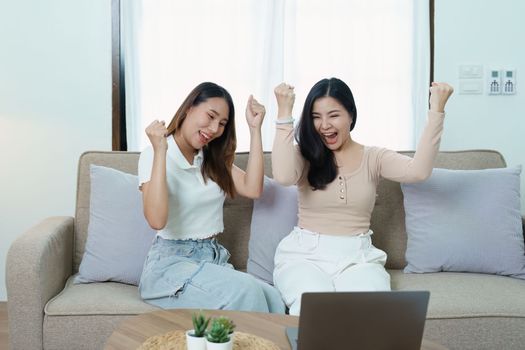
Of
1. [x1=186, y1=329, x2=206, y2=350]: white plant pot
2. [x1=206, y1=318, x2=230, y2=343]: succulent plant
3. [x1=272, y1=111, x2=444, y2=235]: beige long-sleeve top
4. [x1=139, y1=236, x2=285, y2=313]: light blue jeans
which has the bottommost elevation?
[x1=139, y1=236, x2=285, y2=313]: light blue jeans

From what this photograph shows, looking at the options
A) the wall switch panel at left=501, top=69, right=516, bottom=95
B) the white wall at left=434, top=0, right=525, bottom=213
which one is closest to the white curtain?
the white wall at left=434, top=0, right=525, bottom=213

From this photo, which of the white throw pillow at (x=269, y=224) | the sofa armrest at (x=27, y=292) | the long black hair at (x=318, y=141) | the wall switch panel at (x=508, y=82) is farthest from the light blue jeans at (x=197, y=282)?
the wall switch panel at (x=508, y=82)

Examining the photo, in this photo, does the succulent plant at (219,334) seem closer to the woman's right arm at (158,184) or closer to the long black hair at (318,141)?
the woman's right arm at (158,184)

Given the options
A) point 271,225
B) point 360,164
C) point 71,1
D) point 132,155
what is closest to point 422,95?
point 360,164

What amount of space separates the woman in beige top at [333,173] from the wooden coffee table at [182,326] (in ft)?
1.79

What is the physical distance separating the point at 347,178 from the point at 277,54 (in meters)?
1.09

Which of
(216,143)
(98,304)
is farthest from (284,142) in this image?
(98,304)

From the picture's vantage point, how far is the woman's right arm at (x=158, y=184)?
6.65 feet

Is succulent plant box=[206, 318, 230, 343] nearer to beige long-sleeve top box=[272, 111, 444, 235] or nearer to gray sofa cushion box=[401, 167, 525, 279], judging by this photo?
beige long-sleeve top box=[272, 111, 444, 235]

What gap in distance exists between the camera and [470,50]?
10.6 feet

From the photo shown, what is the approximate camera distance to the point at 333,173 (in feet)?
7.57

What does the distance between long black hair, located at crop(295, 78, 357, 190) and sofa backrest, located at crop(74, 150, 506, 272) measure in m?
0.30

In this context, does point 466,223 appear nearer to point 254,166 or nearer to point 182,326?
point 254,166

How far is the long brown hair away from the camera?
224 cm
